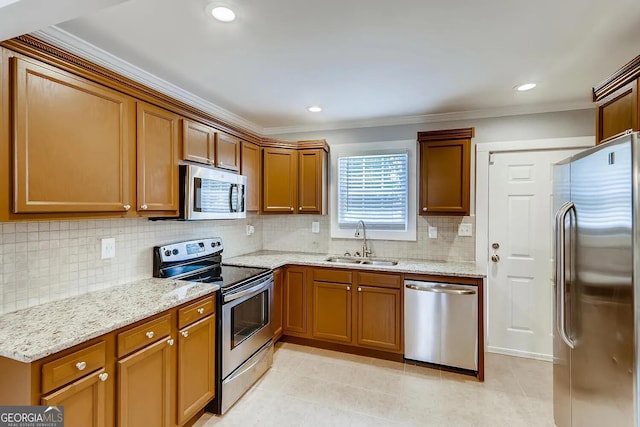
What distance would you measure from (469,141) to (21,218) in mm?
3243

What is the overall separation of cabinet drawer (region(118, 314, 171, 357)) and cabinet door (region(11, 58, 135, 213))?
0.69m

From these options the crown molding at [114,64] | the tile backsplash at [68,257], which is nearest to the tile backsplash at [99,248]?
the tile backsplash at [68,257]

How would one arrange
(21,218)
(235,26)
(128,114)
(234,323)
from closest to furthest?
(21,218), (235,26), (128,114), (234,323)

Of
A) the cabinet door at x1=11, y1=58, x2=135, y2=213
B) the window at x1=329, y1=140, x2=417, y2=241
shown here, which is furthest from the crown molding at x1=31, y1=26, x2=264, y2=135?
the window at x1=329, y1=140, x2=417, y2=241

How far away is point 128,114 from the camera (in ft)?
6.04

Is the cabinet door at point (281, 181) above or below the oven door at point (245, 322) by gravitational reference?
above

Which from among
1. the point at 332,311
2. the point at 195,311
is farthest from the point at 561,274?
the point at 195,311

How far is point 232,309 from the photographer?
225cm

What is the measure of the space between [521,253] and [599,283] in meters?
1.76

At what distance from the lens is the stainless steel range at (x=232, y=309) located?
2.16 meters

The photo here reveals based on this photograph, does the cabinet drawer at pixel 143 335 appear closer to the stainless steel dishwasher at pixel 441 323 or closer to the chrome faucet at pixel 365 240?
the stainless steel dishwasher at pixel 441 323

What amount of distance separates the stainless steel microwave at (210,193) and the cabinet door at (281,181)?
468mm

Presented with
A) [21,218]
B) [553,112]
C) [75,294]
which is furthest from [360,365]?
[553,112]

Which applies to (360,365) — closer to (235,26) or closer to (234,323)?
(234,323)
